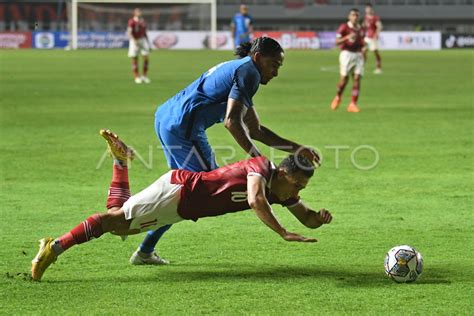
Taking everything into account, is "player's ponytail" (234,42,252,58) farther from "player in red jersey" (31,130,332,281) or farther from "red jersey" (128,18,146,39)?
"red jersey" (128,18,146,39)

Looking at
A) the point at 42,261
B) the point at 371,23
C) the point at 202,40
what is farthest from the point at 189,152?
the point at 202,40

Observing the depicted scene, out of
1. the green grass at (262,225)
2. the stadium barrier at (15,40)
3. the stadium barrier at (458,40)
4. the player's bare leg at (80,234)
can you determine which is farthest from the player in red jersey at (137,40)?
the stadium barrier at (458,40)

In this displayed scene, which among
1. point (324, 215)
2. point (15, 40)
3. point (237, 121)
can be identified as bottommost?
point (15, 40)

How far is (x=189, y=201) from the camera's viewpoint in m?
7.30

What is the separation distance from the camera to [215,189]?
24.1 feet

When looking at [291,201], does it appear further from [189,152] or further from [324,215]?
[189,152]

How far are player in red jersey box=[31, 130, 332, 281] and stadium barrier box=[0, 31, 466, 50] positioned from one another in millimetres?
55442

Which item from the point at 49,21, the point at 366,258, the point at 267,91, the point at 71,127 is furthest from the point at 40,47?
the point at 366,258

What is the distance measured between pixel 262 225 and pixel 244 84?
248 cm

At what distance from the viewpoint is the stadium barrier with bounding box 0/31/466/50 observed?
63.1 metres

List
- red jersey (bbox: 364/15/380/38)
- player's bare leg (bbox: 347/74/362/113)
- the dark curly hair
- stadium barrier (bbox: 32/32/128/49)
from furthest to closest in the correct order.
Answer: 1. stadium barrier (bbox: 32/32/128/49)
2. red jersey (bbox: 364/15/380/38)
3. player's bare leg (bbox: 347/74/362/113)
4. the dark curly hair

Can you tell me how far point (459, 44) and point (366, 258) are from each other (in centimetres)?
6093

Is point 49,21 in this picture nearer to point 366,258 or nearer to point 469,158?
point 469,158

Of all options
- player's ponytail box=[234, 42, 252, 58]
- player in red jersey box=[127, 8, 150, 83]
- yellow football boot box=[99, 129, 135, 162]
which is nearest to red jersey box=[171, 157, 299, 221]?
yellow football boot box=[99, 129, 135, 162]
